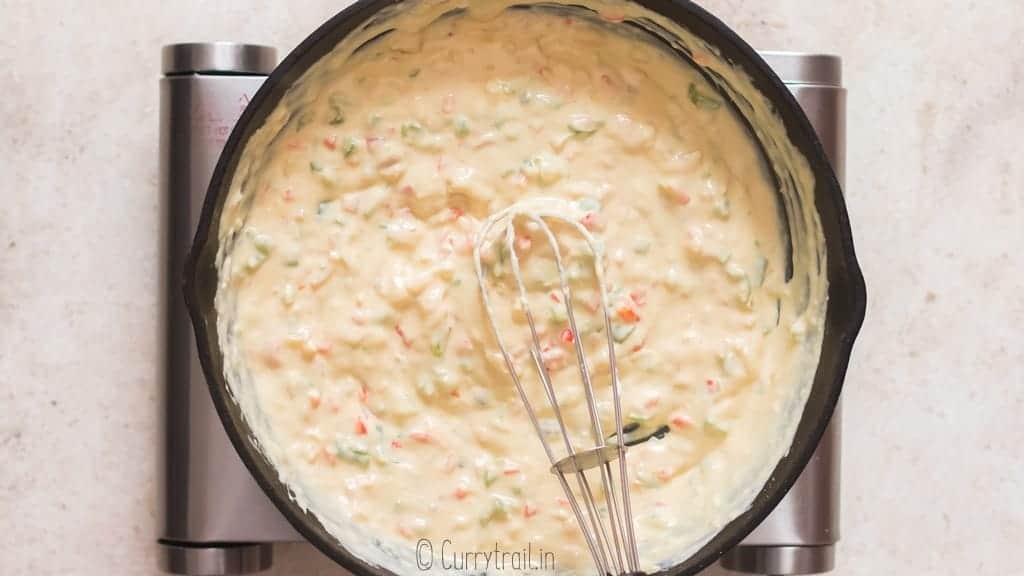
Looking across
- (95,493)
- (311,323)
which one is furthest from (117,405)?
(311,323)

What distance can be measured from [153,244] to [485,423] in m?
0.37

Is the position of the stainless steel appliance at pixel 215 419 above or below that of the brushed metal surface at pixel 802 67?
below

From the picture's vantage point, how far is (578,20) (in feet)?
3.21

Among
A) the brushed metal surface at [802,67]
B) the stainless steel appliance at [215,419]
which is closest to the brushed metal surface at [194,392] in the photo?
the stainless steel appliance at [215,419]

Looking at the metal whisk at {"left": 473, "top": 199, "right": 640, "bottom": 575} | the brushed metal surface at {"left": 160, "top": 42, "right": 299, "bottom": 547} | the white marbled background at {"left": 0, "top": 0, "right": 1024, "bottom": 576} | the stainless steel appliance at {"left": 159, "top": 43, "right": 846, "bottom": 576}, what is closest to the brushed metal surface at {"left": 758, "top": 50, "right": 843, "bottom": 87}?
the stainless steel appliance at {"left": 159, "top": 43, "right": 846, "bottom": 576}

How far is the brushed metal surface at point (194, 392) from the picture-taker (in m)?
0.98

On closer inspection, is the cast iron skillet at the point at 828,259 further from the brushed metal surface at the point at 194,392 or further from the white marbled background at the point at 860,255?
the white marbled background at the point at 860,255

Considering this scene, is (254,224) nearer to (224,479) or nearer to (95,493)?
(224,479)

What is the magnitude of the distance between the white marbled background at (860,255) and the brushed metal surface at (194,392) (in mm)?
91

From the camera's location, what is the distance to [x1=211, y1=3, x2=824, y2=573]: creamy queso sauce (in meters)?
0.95

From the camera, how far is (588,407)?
95 cm

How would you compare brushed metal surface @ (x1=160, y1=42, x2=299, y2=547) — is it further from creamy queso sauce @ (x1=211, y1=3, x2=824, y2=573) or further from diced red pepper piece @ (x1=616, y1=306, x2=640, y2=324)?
diced red pepper piece @ (x1=616, y1=306, x2=640, y2=324)

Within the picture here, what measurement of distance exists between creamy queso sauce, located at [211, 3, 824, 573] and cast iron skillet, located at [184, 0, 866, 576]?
0.13 feet

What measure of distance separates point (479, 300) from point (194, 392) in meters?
0.26
